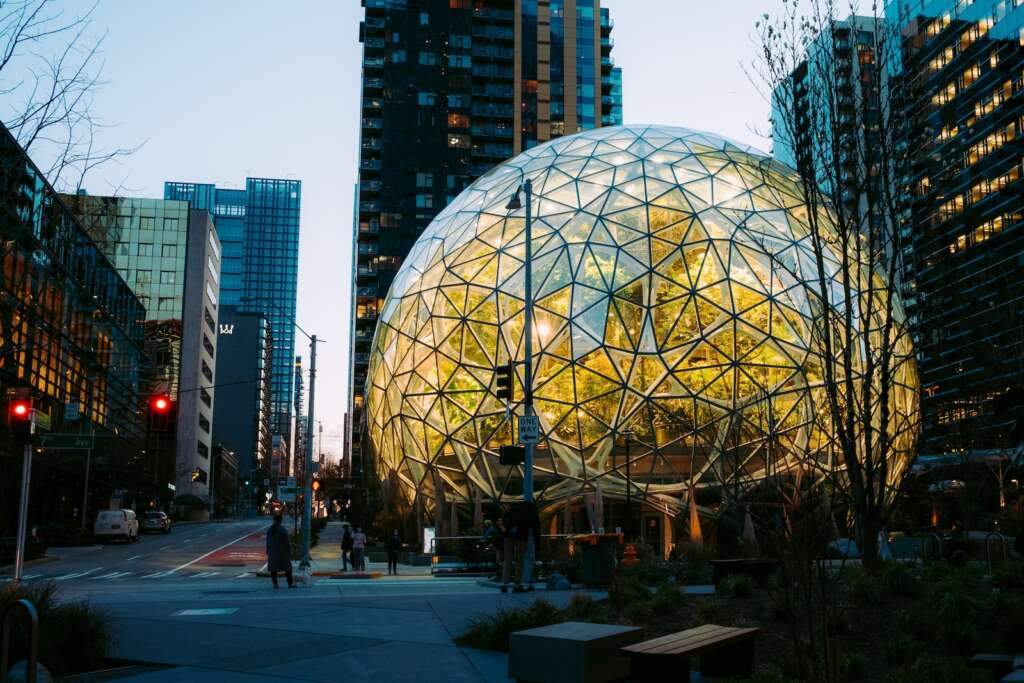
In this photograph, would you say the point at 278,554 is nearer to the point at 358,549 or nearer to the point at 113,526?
the point at 358,549

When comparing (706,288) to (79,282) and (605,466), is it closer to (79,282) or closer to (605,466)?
(605,466)

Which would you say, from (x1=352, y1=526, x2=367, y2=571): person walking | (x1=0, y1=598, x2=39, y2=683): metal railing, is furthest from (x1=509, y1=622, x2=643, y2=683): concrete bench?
(x1=352, y1=526, x2=367, y2=571): person walking

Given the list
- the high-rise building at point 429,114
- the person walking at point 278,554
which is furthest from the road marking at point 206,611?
the high-rise building at point 429,114

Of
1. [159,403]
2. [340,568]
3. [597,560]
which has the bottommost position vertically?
[340,568]

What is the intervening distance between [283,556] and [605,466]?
13689 millimetres

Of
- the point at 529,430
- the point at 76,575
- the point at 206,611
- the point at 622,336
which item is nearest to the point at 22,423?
the point at 206,611

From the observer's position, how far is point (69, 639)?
958 cm

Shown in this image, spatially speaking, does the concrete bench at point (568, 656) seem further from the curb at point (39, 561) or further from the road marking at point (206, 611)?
the curb at point (39, 561)

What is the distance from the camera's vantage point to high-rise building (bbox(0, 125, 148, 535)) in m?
48.2

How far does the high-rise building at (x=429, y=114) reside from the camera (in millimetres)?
105125

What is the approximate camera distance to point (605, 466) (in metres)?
32.0

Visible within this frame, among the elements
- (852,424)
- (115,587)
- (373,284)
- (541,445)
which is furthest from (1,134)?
(373,284)

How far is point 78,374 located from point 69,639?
60818 millimetres

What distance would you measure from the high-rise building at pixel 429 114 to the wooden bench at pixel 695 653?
94.9 meters
